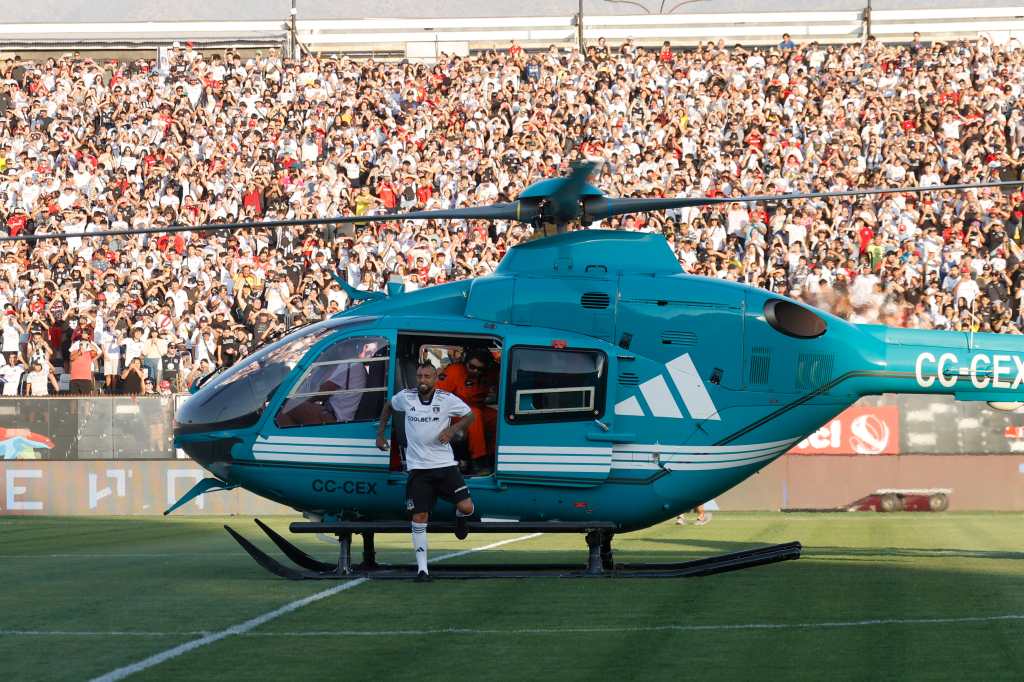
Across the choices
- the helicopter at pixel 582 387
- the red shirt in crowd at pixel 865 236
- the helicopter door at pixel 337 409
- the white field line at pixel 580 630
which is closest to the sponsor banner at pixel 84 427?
the helicopter at pixel 582 387

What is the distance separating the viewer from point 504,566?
14.9m

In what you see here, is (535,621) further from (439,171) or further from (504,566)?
(439,171)

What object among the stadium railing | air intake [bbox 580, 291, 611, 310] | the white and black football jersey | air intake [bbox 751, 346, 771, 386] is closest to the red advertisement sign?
air intake [bbox 751, 346, 771, 386]

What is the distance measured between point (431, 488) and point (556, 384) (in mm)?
1692

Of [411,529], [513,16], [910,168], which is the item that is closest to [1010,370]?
[411,529]

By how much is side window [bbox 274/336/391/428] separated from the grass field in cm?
177

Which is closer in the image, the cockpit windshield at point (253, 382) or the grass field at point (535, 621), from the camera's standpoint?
the grass field at point (535, 621)

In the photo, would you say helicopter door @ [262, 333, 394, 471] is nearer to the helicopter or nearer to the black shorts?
the helicopter

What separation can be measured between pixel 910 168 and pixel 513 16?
1691 cm

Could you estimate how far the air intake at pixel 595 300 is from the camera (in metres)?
14.9

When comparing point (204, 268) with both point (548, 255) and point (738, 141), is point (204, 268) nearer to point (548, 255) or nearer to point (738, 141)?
point (738, 141)

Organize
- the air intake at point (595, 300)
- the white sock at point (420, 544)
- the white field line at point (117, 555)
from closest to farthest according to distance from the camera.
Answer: the white sock at point (420, 544), the air intake at point (595, 300), the white field line at point (117, 555)

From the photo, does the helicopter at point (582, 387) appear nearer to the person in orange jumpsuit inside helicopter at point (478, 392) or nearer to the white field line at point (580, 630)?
the person in orange jumpsuit inside helicopter at point (478, 392)

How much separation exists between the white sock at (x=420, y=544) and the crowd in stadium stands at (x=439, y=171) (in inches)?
577
